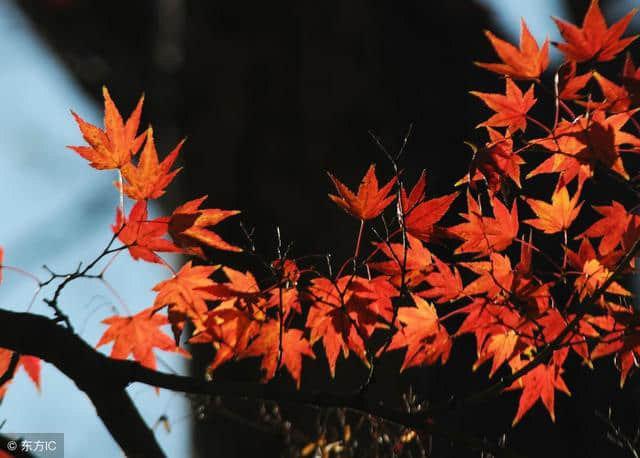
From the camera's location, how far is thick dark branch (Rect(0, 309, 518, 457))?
769mm

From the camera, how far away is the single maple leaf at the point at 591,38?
84 cm

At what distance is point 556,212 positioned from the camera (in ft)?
3.27

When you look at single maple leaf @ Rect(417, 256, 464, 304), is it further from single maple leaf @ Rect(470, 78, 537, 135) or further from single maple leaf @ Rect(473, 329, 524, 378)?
single maple leaf @ Rect(470, 78, 537, 135)

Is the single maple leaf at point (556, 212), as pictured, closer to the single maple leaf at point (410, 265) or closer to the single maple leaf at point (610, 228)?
the single maple leaf at point (610, 228)

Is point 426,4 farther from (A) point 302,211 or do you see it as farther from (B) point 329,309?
(B) point 329,309

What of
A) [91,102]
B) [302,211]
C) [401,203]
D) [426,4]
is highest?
[91,102]

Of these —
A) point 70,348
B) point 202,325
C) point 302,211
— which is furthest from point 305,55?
point 70,348

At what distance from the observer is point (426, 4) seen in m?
2.36

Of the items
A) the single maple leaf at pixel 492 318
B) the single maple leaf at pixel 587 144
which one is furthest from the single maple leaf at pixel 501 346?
the single maple leaf at pixel 587 144

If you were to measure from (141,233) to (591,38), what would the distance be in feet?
2.02

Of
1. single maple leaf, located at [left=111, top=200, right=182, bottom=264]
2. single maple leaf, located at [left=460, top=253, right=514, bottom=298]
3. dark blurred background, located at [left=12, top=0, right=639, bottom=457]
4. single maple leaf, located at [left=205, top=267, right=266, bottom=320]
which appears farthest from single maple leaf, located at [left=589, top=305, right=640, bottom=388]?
dark blurred background, located at [left=12, top=0, right=639, bottom=457]

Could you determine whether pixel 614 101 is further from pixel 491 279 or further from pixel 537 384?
pixel 537 384

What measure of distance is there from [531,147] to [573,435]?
3.68ft

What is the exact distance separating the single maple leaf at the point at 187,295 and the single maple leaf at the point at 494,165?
0.36 meters
